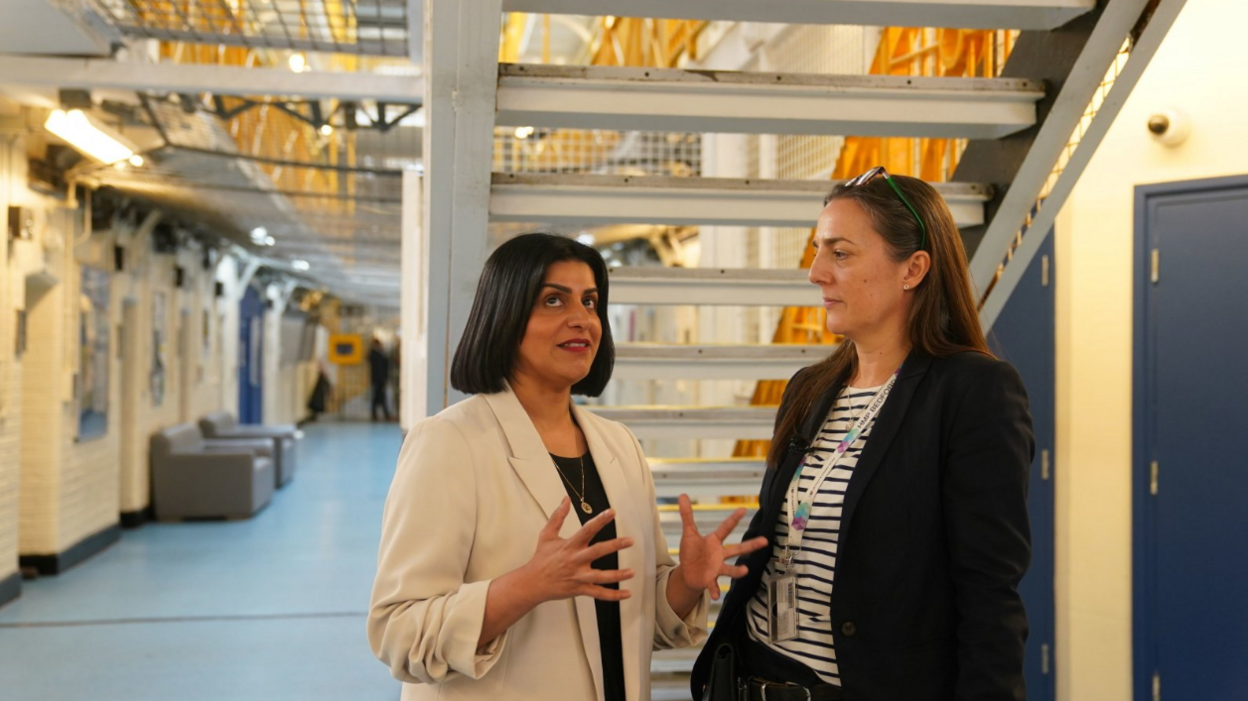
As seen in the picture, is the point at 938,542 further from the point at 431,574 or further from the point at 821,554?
the point at 431,574

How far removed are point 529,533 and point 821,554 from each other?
1.61ft

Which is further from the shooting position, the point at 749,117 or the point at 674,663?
the point at 674,663

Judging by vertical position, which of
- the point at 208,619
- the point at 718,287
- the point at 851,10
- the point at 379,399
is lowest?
the point at 208,619

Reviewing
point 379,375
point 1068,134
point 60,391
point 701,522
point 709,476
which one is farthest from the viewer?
point 379,375

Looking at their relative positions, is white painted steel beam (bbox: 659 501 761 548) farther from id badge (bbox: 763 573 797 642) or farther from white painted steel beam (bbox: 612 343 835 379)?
id badge (bbox: 763 573 797 642)

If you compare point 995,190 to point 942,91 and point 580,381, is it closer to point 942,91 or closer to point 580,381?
point 942,91

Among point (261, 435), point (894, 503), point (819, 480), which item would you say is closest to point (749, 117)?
point (819, 480)

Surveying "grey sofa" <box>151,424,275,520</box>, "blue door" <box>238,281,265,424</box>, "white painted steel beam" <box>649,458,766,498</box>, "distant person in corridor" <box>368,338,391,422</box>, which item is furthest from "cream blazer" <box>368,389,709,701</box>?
"distant person in corridor" <box>368,338,391,422</box>

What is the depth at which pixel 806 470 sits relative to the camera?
1706mm

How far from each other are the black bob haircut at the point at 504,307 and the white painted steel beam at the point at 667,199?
86 cm

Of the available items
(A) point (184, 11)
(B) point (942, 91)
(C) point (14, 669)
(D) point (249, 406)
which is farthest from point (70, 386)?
(D) point (249, 406)

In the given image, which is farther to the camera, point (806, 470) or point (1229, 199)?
point (1229, 199)

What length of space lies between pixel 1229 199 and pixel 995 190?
1.45m

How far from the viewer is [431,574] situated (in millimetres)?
1523
